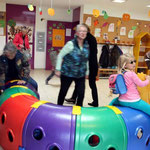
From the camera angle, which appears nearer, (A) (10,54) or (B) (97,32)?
(A) (10,54)

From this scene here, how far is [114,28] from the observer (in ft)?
24.0

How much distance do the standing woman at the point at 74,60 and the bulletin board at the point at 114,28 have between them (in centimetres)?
455

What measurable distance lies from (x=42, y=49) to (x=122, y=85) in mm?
6451

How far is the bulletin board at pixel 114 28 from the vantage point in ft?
23.0

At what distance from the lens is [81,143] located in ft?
5.74

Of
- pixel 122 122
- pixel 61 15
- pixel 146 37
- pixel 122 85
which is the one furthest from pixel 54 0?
pixel 122 122

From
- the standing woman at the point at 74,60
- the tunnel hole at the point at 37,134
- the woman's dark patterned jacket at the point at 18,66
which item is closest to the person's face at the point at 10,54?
the woman's dark patterned jacket at the point at 18,66

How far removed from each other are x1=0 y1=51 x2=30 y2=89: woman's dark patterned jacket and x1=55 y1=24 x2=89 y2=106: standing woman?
25.5 inches

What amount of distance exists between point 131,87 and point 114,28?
5.48 meters

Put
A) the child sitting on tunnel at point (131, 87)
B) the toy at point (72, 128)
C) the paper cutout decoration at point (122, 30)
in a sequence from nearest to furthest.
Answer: the toy at point (72, 128), the child sitting on tunnel at point (131, 87), the paper cutout decoration at point (122, 30)

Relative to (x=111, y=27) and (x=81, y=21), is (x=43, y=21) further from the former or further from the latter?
(x=111, y=27)

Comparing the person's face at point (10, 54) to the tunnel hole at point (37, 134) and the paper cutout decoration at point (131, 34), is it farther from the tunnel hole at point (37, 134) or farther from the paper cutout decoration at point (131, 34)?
the paper cutout decoration at point (131, 34)

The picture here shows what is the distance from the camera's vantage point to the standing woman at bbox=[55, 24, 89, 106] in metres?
2.52

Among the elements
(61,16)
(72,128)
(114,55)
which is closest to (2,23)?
(61,16)
